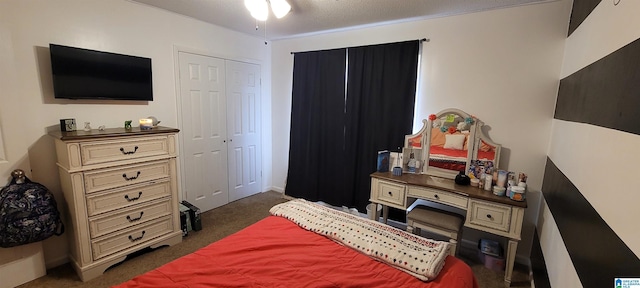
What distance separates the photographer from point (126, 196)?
92.7 inches

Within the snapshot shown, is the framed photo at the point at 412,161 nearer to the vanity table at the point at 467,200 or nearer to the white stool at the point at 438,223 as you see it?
the vanity table at the point at 467,200

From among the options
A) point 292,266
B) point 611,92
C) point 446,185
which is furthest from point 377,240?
point 611,92

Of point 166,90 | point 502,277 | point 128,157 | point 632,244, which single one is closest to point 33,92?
point 128,157

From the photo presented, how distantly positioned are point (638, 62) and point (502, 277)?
6.76 feet

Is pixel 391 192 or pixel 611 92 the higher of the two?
pixel 611 92

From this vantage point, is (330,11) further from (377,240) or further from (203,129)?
(377,240)

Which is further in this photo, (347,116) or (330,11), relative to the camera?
(347,116)

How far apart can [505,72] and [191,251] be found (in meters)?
3.43

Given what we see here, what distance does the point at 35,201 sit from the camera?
6.57 feet

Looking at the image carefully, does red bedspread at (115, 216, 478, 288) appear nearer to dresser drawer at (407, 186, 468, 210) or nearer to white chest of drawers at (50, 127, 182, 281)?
dresser drawer at (407, 186, 468, 210)

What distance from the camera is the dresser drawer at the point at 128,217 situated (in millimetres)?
2217

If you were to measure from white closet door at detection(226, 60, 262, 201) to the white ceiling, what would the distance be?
2.06ft

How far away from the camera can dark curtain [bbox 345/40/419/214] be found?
294 cm

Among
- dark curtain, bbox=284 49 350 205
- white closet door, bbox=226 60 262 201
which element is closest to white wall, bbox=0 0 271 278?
white closet door, bbox=226 60 262 201
